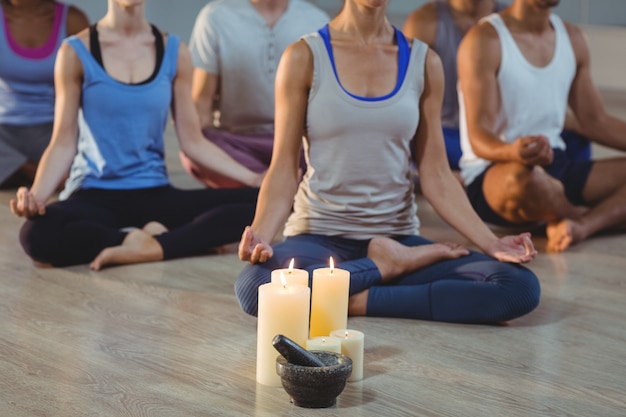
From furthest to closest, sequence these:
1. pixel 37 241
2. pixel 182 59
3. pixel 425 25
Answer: pixel 425 25 < pixel 182 59 < pixel 37 241

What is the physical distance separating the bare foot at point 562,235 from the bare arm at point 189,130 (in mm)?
978

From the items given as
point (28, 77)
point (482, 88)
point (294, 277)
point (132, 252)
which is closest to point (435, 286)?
point (294, 277)

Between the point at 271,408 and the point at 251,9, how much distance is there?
222 centimetres

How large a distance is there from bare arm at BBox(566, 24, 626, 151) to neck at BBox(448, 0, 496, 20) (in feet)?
2.32

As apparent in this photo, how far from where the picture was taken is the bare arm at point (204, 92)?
3.86m

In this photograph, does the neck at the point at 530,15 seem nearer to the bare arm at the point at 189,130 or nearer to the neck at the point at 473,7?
the neck at the point at 473,7

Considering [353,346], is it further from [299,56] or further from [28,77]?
[28,77]

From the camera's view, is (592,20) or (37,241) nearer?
(37,241)

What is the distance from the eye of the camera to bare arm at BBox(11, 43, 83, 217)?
296 cm

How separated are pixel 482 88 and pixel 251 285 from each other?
124cm

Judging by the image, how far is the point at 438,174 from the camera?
2.58m

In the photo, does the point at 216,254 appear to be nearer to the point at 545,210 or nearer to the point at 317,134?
the point at 317,134

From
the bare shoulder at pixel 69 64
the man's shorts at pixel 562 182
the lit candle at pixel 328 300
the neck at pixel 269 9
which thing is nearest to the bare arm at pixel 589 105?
the man's shorts at pixel 562 182

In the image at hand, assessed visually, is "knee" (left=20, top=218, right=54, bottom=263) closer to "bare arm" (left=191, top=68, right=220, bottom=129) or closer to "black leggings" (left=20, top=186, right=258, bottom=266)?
"black leggings" (left=20, top=186, right=258, bottom=266)
